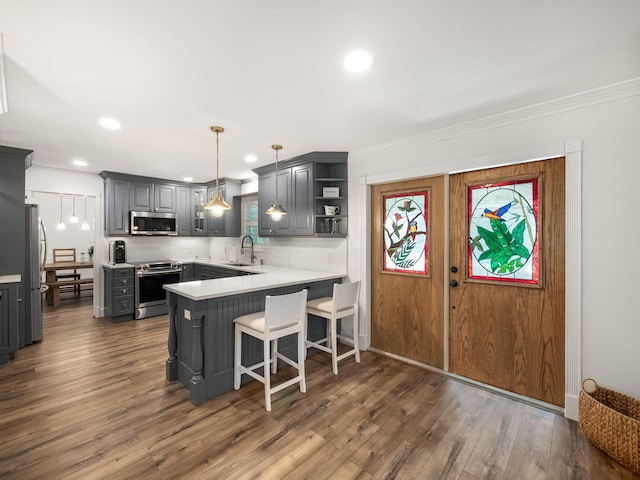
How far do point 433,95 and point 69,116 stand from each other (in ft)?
10.2

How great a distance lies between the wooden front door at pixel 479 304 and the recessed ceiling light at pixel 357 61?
1.61 meters

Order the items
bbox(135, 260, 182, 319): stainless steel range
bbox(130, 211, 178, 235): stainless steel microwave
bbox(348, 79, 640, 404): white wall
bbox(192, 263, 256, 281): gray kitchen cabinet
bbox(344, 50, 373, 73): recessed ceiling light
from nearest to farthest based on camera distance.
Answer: bbox(344, 50, 373, 73): recessed ceiling light → bbox(348, 79, 640, 404): white wall → bbox(192, 263, 256, 281): gray kitchen cabinet → bbox(135, 260, 182, 319): stainless steel range → bbox(130, 211, 178, 235): stainless steel microwave

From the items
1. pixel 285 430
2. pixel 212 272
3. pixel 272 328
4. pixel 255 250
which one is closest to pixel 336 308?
pixel 272 328

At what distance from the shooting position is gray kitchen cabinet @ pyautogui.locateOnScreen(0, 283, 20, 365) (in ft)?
10.7

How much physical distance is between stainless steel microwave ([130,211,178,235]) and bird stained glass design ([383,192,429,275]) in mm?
4138

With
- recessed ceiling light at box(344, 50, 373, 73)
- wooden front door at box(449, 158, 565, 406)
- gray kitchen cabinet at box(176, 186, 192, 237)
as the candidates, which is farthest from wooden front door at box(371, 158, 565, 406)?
gray kitchen cabinet at box(176, 186, 192, 237)

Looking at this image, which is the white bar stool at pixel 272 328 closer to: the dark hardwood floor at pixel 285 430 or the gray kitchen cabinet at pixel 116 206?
the dark hardwood floor at pixel 285 430

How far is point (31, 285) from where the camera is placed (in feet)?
12.7

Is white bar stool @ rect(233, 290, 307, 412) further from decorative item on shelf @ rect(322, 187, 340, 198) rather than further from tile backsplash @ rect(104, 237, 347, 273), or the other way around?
decorative item on shelf @ rect(322, 187, 340, 198)

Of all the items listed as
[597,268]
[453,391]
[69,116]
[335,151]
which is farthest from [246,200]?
[597,268]

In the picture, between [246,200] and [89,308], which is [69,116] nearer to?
[246,200]

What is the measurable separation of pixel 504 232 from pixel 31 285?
5530 millimetres

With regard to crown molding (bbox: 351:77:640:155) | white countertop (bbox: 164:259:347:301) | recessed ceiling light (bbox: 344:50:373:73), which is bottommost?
white countertop (bbox: 164:259:347:301)

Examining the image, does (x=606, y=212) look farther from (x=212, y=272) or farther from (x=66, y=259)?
(x=66, y=259)
